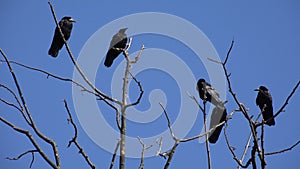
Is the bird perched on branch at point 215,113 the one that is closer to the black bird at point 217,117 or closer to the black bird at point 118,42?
the black bird at point 217,117

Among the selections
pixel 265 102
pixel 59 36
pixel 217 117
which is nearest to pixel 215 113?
pixel 217 117

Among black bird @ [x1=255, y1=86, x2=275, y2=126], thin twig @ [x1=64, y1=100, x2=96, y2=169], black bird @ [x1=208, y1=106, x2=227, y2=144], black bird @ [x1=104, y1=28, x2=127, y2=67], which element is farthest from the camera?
black bird @ [x1=104, y1=28, x2=127, y2=67]

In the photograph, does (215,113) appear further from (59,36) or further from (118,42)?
(59,36)

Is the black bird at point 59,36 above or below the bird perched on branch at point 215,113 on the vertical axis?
above

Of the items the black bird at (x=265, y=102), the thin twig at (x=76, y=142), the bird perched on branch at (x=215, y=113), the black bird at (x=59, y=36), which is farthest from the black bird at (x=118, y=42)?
the thin twig at (x=76, y=142)

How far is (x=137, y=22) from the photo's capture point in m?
7.04

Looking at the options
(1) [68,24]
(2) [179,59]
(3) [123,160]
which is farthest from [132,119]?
(1) [68,24]

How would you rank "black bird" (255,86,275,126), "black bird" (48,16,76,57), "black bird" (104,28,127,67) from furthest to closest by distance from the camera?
"black bird" (104,28,127,67) < "black bird" (48,16,76,57) < "black bird" (255,86,275,126)

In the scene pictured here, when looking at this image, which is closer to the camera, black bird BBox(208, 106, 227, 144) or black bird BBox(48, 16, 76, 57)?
black bird BBox(208, 106, 227, 144)

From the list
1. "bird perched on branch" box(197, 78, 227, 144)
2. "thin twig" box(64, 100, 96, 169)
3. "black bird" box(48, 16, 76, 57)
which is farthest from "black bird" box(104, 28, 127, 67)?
"thin twig" box(64, 100, 96, 169)

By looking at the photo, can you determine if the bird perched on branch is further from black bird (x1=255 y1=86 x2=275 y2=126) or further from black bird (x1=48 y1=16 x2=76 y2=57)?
black bird (x1=48 y1=16 x2=76 y2=57)

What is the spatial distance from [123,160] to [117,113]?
1.55 ft

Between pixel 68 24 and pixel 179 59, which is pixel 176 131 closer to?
pixel 179 59

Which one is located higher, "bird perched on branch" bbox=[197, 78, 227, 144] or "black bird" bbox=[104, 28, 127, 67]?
"black bird" bbox=[104, 28, 127, 67]
